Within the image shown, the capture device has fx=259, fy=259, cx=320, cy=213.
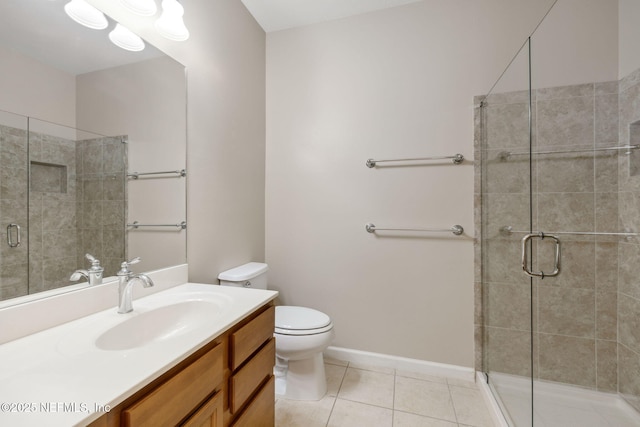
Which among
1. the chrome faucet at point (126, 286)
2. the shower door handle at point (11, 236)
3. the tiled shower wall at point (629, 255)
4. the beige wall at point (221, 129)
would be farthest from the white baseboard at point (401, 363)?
the shower door handle at point (11, 236)

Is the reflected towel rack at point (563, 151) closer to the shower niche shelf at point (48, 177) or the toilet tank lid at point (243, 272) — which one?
the toilet tank lid at point (243, 272)

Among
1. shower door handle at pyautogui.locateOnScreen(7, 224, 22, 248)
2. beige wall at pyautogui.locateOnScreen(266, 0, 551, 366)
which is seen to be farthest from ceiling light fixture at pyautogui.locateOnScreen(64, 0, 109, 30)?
beige wall at pyautogui.locateOnScreen(266, 0, 551, 366)

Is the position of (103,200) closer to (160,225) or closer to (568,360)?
(160,225)

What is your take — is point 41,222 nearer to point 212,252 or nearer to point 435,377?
point 212,252

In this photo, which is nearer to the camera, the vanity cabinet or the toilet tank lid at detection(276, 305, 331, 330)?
the vanity cabinet

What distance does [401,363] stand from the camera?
1.83 m

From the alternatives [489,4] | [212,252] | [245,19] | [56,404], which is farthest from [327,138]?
[56,404]

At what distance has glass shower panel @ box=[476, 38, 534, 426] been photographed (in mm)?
1396

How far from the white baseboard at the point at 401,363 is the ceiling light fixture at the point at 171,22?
2150mm

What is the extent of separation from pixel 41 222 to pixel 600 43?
2.58 meters

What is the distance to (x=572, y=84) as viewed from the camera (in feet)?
4.53

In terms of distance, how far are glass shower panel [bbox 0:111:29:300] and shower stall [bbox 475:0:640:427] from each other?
194 cm

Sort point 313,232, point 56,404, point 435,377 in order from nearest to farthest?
point 56,404 → point 435,377 → point 313,232

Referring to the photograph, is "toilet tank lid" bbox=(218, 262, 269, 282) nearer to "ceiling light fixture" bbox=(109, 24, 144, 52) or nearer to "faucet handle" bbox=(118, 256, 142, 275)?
"faucet handle" bbox=(118, 256, 142, 275)
